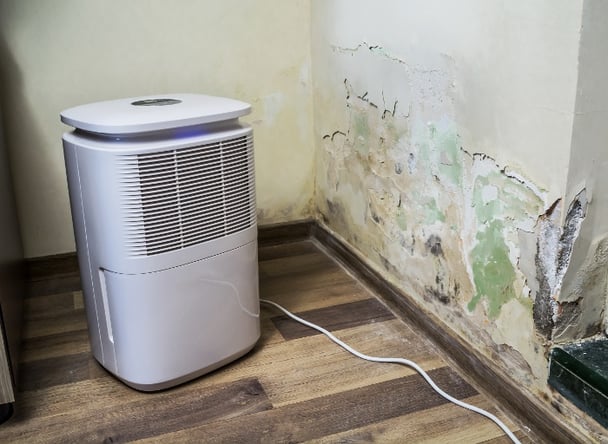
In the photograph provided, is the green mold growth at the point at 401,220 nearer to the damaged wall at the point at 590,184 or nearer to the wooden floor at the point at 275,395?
the wooden floor at the point at 275,395

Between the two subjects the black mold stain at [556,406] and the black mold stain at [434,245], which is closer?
the black mold stain at [556,406]

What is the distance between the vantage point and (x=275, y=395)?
1.21 m

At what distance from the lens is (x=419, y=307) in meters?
1.42

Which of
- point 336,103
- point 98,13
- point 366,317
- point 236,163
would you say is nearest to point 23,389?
point 236,163

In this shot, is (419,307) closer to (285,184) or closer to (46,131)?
(285,184)

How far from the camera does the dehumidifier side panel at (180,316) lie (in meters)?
1.15

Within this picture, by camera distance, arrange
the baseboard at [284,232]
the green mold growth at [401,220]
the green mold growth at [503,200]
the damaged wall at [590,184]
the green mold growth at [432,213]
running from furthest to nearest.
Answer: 1. the baseboard at [284,232]
2. the green mold growth at [401,220]
3. the green mold growth at [432,213]
4. the green mold growth at [503,200]
5. the damaged wall at [590,184]

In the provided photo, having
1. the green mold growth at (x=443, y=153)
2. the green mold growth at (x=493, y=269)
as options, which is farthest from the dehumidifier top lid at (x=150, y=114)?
the green mold growth at (x=493, y=269)

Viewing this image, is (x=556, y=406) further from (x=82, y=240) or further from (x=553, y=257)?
(x=82, y=240)

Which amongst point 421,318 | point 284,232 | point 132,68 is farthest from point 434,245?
point 132,68

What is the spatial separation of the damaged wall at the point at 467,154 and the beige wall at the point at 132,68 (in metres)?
0.18

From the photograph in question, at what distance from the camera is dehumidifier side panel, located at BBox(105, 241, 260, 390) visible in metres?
1.15

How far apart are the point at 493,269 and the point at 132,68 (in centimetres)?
108

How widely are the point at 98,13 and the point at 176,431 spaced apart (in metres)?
1.07
